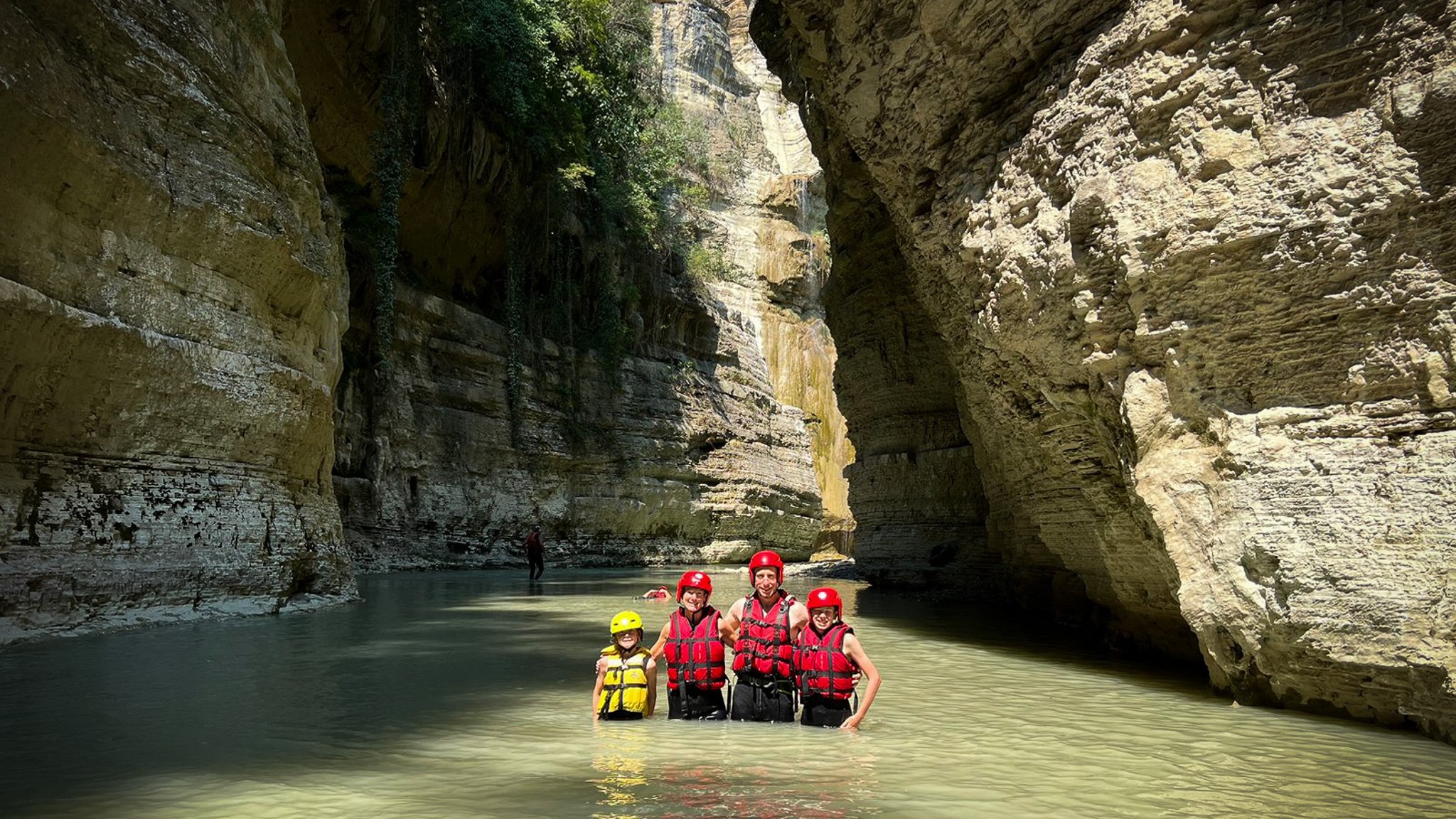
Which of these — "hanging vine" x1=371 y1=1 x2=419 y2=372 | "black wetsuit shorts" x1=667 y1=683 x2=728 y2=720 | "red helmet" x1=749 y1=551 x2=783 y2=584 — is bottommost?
"black wetsuit shorts" x1=667 y1=683 x2=728 y2=720

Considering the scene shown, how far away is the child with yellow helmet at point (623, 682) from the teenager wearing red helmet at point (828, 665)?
85cm

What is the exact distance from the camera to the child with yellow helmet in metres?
4.82

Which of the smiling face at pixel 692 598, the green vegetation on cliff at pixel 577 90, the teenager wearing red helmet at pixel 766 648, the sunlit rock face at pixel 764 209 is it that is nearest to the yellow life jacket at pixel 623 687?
the smiling face at pixel 692 598

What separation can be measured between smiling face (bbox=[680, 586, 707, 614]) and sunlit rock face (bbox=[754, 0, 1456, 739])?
121 inches

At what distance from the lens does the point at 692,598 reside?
193 inches

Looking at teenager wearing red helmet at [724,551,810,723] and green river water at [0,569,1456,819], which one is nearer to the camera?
green river water at [0,569,1456,819]

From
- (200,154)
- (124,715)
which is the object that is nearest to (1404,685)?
(124,715)

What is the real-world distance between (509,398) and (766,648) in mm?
19190

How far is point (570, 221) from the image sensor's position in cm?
2544

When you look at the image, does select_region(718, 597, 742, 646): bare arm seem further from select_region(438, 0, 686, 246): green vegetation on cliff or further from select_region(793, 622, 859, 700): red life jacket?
select_region(438, 0, 686, 246): green vegetation on cliff

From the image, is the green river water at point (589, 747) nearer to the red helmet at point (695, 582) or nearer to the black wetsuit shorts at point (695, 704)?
the black wetsuit shorts at point (695, 704)

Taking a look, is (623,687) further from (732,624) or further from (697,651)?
(732,624)

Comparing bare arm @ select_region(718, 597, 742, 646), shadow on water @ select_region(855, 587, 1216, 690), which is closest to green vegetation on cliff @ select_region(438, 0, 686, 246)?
shadow on water @ select_region(855, 587, 1216, 690)

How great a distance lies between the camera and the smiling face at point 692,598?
16.0 feet
